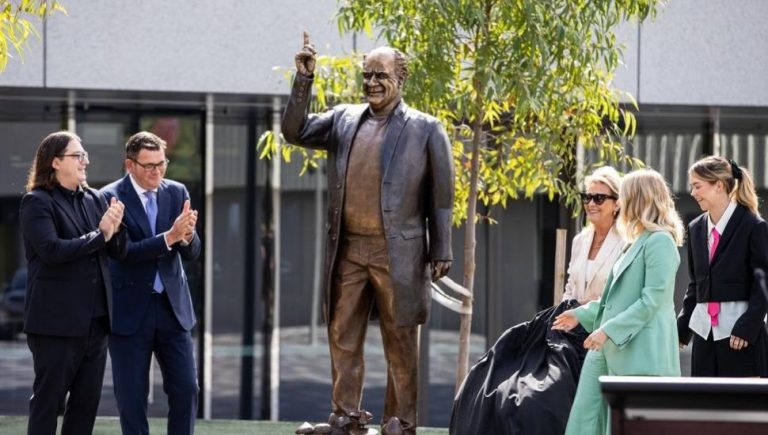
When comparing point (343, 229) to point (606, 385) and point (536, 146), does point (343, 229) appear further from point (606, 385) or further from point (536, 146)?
point (606, 385)

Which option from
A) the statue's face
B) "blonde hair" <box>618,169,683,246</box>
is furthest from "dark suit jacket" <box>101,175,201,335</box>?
"blonde hair" <box>618,169,683,246</box>

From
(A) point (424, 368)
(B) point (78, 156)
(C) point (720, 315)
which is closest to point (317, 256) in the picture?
(A) point (424, 368)

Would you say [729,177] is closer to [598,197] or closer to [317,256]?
[598,197]

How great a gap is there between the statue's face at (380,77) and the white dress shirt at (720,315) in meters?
1.88

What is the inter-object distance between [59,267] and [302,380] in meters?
6.03

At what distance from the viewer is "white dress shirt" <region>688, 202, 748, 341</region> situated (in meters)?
7.65

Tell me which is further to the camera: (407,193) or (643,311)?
(407,193)

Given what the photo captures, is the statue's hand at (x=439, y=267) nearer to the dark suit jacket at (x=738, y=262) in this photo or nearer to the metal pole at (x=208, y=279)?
the dark suit jacket at (x=738, y=262)

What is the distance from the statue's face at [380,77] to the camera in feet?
23.2

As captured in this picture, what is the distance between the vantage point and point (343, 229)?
23.7 ft

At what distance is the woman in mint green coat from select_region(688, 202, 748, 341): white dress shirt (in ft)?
2.61

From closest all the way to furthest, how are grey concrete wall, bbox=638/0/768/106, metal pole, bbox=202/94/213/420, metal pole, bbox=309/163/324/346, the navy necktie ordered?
the navy necktie, grey concrete wall, bbox=638/0/768/106, metal pole, bbox=202/94/213/420, metal pole, bbox=309/163/324/346

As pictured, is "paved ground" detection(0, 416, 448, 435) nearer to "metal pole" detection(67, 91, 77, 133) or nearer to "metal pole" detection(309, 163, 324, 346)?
"metal pole" detection(309, 163, 324, 346)

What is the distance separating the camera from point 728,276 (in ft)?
25.2
